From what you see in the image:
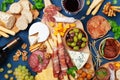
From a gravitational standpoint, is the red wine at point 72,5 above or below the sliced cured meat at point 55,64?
above

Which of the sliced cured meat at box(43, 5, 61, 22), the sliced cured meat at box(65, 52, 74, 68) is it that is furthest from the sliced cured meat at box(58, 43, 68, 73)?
the sliced cured meat at box(43, 5, 61, 22)

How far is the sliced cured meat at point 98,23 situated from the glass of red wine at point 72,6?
0.07 metres

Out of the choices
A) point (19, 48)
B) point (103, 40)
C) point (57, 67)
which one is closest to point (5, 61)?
point (19, 48)

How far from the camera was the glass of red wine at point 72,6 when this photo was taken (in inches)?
81.4

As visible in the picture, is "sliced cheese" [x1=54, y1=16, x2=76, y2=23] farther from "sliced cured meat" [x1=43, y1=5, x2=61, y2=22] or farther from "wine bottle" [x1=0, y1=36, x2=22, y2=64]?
"wine bottle" [x1=0, y1=36, x2=22, y2=64]

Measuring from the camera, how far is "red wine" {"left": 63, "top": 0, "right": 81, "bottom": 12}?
2066 mm

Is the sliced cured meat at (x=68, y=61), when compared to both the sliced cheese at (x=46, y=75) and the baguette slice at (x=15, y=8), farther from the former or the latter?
the baguette slice at (x=15, y=8)

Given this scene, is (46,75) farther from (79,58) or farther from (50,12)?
(50,12)

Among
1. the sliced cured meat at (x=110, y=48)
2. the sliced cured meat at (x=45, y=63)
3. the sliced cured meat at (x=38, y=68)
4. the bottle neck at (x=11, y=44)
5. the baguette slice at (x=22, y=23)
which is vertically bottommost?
the sliced cured meat at (x=38, y=68)

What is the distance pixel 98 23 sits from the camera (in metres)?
2.12

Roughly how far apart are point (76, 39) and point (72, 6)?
0.13m

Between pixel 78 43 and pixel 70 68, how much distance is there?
3.9 inches

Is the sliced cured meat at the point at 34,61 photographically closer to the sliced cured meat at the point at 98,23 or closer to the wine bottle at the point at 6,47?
the wine bottle at the point at 6,47

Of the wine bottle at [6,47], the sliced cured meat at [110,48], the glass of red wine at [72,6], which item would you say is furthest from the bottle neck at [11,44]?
the sliced cured meat at [110,48]
